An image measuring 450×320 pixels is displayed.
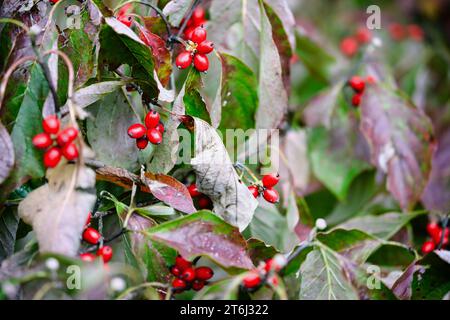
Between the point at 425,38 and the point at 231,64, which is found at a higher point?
the point at 231,64

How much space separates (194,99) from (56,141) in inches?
13.5

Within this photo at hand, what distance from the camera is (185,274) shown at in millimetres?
1067

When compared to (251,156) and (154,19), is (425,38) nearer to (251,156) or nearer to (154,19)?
(251,156)

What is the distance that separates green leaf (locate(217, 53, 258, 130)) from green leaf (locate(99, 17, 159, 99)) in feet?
0.72

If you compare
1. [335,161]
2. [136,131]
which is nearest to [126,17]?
[136,131]

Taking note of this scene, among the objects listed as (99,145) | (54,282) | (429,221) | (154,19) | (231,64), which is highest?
(154,19)

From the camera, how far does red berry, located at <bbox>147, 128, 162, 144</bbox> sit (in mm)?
1097

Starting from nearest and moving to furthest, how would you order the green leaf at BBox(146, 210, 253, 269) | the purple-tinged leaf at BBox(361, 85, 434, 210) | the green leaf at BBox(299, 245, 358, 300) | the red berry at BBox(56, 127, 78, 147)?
the red berry at BBox(56, 127, 78, 147), the green leaf at BBox(146, 210, 253, 269), the green leaf at BBox(299, 245, 358, 300), the purple-tinged leaf at BBox(361, 85, 434, 210)

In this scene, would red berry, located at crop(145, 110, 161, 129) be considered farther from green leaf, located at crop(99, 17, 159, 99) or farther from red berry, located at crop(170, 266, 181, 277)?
red berry, located at crop(170, 266, 181, 277)

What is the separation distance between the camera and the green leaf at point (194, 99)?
119 cm

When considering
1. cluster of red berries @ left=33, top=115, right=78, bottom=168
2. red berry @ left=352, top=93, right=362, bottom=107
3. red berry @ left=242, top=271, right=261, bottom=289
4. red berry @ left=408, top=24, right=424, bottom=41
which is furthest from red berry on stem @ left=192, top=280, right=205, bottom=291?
red berry @ left=408, top=24, right=424, bottom=41
